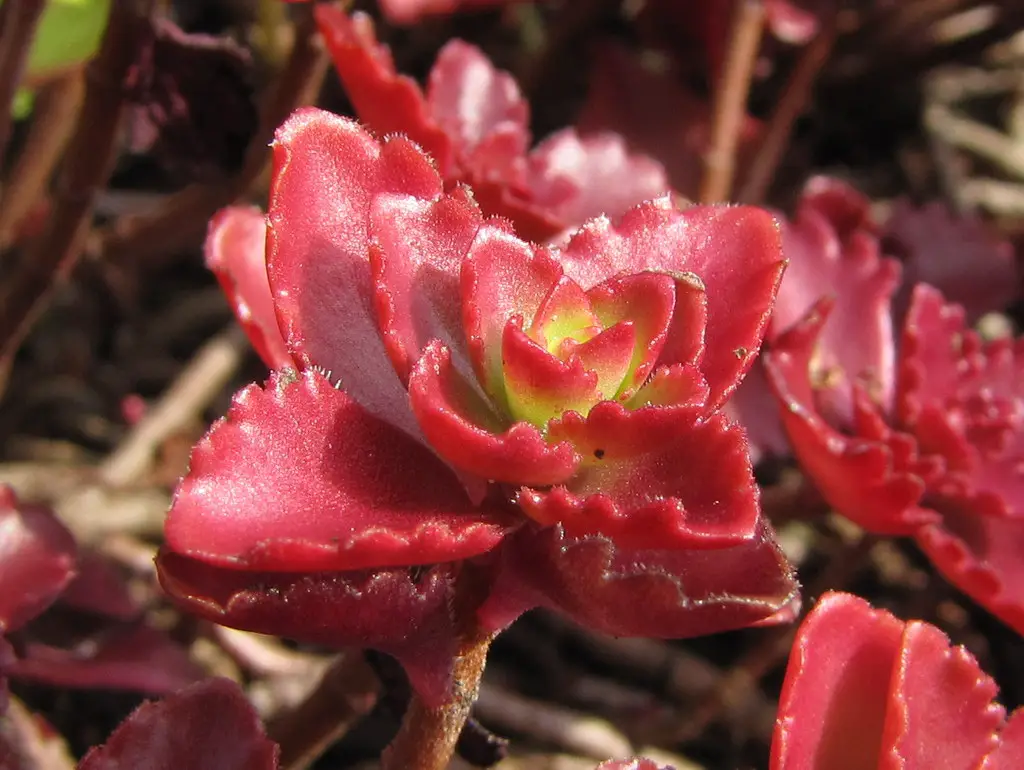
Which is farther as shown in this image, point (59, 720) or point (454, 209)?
point (59, 720)

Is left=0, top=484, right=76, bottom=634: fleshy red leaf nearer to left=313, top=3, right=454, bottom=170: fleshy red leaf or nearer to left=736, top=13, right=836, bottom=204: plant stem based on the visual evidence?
left=313, top=3, right=454, bottom=170: fleshy red leaf

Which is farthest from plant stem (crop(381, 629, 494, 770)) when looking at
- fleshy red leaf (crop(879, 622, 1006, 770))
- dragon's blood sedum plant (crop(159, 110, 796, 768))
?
fleshy red leaf (crop(879, 622, 1006, 770))

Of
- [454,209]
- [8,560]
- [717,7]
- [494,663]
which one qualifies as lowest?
[494,663]

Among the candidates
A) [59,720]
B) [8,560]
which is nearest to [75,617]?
[59,720]

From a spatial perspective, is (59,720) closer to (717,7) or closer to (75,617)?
(75,617)

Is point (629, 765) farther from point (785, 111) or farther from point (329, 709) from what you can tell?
point (785, 111)

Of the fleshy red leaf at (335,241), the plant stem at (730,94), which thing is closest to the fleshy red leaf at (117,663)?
the fleshy red leaf at (335,241)
